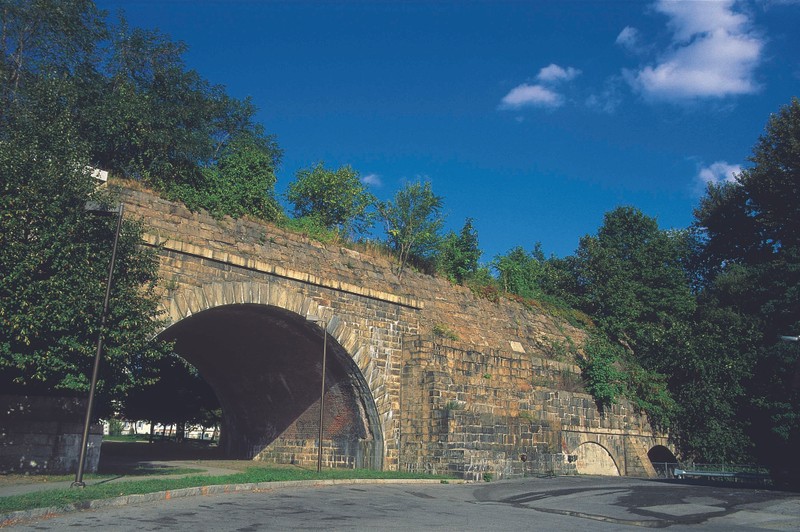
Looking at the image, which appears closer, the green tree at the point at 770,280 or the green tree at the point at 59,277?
the green tree at the point at 59,277

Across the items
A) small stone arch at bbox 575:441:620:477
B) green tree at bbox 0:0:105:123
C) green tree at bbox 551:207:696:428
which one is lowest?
small stone arch at bbox 575:441:620:477

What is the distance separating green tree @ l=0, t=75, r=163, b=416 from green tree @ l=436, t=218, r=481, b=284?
46.2 feet

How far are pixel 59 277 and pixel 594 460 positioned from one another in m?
21.5

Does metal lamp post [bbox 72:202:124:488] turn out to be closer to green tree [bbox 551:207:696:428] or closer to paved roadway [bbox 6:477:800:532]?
paved roadway [bbox 6:477:800:532]

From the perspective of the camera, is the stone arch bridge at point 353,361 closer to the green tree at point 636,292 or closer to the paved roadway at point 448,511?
the paved roadway at point 448,511

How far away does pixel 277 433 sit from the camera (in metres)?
26.0

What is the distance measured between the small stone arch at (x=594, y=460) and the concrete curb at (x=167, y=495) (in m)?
9.95

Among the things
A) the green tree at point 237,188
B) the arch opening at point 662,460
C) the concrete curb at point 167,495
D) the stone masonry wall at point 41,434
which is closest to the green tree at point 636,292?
the arch opening at point 662,460

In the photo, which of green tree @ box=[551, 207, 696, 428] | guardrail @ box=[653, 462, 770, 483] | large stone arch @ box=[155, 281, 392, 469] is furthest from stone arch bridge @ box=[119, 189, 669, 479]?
green tree @ box=[551, 207, 696, 428]

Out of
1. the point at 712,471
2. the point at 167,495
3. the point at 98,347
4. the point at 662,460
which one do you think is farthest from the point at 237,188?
the point at 662,460

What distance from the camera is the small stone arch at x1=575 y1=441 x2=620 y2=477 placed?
26641mm

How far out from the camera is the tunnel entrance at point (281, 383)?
21.8 metres

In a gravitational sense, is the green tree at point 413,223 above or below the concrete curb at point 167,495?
above

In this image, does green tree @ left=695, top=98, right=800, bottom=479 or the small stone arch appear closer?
the small stone arch
